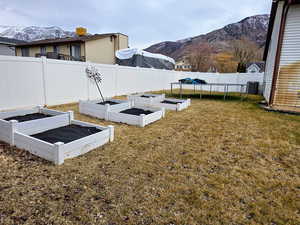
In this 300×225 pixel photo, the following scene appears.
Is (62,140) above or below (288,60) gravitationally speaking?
below

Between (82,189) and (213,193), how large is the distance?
1496 mm

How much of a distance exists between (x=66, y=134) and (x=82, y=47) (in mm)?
13323

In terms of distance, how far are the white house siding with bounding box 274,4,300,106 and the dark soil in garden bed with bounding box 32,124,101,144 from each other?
680cm

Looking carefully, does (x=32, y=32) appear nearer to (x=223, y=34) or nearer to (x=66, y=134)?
(x=66, y=134)

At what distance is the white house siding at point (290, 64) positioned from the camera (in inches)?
234

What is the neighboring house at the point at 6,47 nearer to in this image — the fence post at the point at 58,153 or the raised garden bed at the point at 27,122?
the raised garden bed at the point at 27,122

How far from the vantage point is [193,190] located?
201cm

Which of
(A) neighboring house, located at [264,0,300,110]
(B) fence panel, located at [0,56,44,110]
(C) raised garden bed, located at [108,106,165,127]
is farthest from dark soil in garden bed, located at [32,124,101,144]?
(A) neighboring house, located at [264,0,300,110]

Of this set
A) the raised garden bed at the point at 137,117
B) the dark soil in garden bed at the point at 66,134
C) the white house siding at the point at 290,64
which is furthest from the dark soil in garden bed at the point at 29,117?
the white house siding at the point at 290,64

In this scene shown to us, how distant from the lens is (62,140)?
2918mm

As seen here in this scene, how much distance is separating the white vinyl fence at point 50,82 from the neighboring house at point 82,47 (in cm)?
612

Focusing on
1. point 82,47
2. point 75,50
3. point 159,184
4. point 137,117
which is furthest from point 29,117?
point 75,50

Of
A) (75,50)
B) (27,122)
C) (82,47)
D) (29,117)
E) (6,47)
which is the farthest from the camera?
(6,47)

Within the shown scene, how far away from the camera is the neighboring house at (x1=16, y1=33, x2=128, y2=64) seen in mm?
14453
